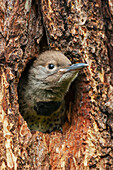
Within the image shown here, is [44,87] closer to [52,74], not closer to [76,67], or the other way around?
[52,74]

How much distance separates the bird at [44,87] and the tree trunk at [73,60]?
0.57 feet

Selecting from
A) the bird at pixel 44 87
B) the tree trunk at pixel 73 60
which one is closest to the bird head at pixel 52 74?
the bird at pixel 44 87

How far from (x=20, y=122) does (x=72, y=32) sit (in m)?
1.46

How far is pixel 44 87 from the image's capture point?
407cm

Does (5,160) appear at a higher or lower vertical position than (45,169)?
higher

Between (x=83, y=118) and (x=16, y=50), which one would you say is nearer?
(x=16, y=50)

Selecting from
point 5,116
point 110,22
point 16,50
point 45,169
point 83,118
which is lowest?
point 45,169

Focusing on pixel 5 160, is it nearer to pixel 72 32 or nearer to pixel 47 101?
pixel 47 101

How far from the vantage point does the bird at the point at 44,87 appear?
3908mm

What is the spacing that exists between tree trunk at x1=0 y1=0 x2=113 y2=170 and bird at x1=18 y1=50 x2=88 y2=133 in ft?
0.57

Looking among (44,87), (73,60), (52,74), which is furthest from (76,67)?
(44,87)

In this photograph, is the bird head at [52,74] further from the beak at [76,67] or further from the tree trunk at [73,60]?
the tree trunk at [73,60]

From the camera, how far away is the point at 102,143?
367 centimetres

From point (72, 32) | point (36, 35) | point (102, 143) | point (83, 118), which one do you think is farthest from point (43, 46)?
point (102, 143)
